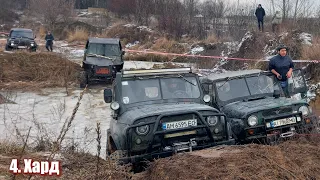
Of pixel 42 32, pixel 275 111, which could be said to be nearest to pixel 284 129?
pixel 275 111

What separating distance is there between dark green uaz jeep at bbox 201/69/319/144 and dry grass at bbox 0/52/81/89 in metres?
10.8

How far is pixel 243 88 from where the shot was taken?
7551 mm

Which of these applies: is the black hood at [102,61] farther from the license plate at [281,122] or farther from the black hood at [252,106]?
the license plate at [281,122]

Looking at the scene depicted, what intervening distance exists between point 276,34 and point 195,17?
908 inches

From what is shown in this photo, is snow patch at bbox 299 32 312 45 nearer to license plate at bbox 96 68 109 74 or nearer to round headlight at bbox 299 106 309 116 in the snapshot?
license plate at bbox 96 68 109 74

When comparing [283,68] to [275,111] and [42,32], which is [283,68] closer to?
[275,111]

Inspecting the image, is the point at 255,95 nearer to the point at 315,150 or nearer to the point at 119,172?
the point at 315,150

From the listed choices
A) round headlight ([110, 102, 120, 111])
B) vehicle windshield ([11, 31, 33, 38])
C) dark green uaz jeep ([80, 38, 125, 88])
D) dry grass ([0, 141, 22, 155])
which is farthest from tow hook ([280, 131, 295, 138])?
vehicle windshield ([11, 31, 33, 38])

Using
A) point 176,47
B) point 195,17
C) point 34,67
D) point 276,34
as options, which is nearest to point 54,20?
point 195,17

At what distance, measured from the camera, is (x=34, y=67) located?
17609 mm

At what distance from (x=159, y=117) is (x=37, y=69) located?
13.5 metres

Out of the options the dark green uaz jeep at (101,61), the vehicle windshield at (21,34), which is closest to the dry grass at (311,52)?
the dark green uaz jeep at (101,61)

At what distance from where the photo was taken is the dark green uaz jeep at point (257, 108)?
6.43m

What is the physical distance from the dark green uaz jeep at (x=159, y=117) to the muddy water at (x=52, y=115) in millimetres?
1761
